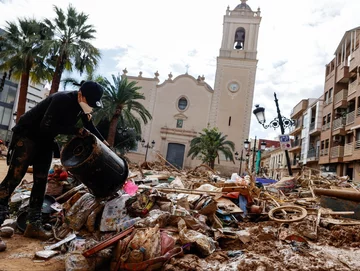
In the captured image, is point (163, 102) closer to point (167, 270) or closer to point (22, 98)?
point (22, 98)

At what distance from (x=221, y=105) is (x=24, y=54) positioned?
25.7m

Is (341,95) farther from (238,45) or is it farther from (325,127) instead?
(238,45)

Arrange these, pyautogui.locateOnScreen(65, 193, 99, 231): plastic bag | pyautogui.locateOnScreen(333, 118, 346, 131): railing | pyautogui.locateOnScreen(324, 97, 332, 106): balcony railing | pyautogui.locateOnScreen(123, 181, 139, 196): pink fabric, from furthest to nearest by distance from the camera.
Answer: pyautogui.locateOnScreen(324, 97, 332, 106): balcony railing → pyautogui.locateOnScreen(333, 118, 346, 131): railing → pyautogui.locateOnScreen(123, 181, 139, 196): pink fabric → pyautogui.locateOnScreen(65, 193, 99, 231): plastic bag

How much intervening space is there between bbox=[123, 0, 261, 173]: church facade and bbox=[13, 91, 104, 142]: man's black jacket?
33.4m

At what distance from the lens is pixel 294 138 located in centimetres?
4131

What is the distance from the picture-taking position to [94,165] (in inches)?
115

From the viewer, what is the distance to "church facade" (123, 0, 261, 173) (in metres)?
36.5

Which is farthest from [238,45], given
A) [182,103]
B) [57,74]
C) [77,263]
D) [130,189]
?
[77,263]

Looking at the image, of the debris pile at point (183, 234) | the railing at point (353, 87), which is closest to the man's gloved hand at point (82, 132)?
the debris pile at point (183, 234)

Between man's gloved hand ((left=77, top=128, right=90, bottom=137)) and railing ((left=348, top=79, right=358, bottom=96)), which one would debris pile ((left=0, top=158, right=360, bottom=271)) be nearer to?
man's gloved hand ((left=77, top=128, right=90, bottom=137))

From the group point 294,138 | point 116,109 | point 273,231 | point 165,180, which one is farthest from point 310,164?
point 273,231

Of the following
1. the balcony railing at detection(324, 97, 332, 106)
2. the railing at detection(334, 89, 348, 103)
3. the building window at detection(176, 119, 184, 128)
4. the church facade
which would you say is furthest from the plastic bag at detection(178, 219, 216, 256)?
the building window at detection(176, 119, 184, 128)

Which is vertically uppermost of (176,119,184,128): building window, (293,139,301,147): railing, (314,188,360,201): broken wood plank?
(176,119,184,128): building window

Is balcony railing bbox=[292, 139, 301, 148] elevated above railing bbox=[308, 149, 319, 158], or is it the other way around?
balcony railing bbox=[292, 139, 301, 148]
